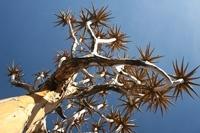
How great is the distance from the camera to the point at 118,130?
8.00m

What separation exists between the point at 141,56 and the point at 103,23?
253 cm

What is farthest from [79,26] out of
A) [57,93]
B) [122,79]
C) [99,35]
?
[57,93]

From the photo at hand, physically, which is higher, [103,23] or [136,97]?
[103,23]

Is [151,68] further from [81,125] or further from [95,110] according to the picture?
[81,125]

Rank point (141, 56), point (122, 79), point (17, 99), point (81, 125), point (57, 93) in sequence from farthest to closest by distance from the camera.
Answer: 1. point (81, 125)
2. point (122, 79)
3. point (141, 56)
4. point (57, 93)
5. point (17, 99)

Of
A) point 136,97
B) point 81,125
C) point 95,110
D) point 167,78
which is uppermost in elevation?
point 167,78

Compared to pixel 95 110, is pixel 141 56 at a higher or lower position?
higher

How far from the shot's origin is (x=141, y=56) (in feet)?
25.8

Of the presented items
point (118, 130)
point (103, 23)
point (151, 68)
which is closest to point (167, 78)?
point (151, 68)

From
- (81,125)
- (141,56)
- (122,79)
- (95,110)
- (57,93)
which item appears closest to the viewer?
(57,93)

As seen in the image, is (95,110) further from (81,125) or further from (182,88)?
(182,88)

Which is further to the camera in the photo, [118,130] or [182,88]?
[118,130]

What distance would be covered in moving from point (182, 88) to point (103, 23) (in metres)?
3.88

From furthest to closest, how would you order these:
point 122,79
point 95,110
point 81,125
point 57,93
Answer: point 81,125, point 95,110, point 122,79, point 57,93
